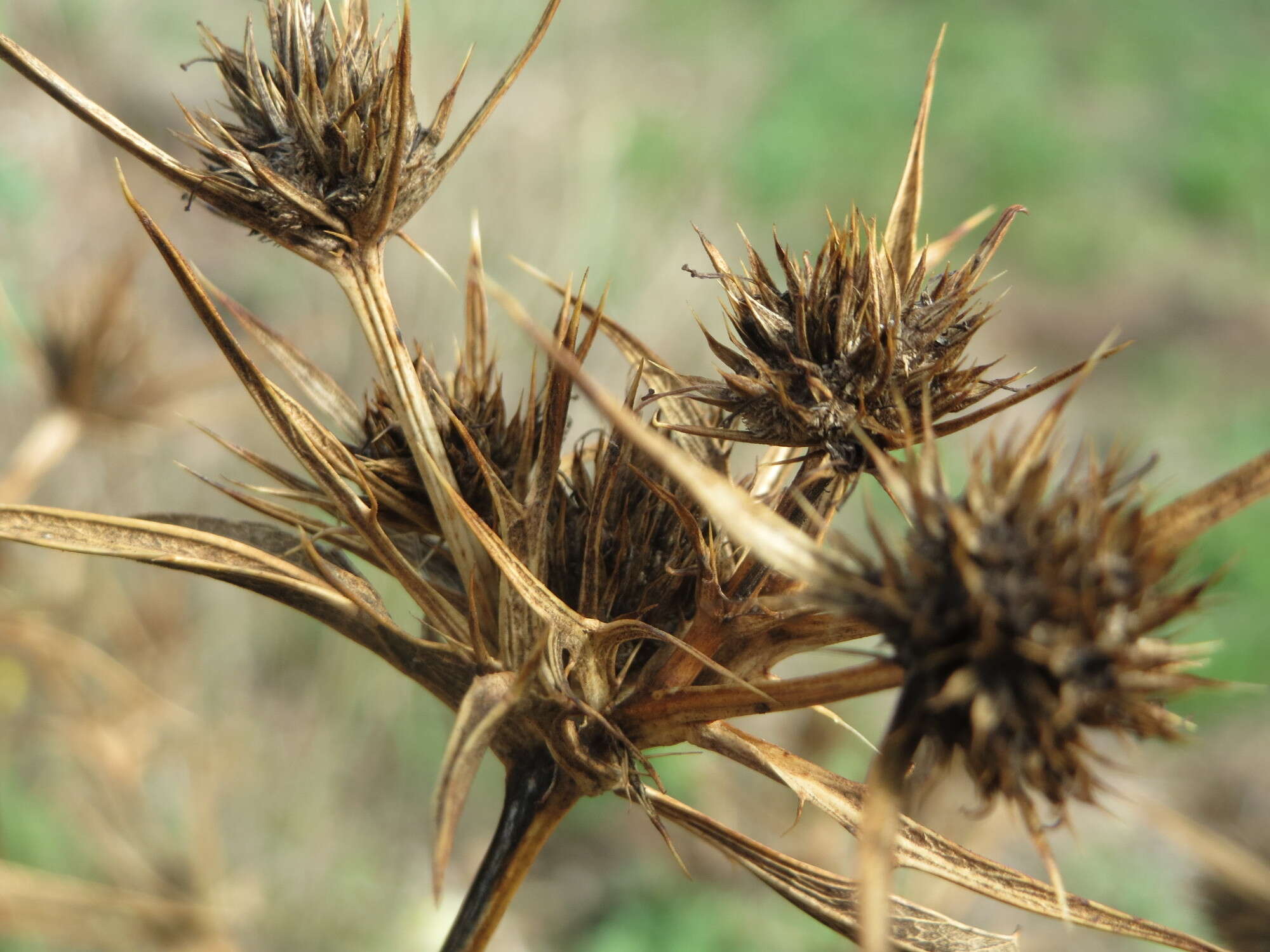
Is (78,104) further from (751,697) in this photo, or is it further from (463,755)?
(751,697)

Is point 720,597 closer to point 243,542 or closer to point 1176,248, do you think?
point 243,542

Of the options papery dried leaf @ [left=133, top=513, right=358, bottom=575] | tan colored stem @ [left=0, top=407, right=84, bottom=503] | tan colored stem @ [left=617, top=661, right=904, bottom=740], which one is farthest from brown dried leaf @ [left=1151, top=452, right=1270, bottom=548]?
tan colored stem @ [left=0, top=407, right=84, bottom=503]

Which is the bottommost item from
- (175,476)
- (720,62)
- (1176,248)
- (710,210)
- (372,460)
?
(372,460)

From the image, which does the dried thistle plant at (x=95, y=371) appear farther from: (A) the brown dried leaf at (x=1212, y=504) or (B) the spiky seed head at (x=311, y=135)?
(A) the brown dried leaf at (x=1212, y=504)


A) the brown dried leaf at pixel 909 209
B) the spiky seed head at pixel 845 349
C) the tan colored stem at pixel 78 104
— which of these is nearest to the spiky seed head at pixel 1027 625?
the spiky seed head at pixel 845 349

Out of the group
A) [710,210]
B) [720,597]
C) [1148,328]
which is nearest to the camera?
[720,597]

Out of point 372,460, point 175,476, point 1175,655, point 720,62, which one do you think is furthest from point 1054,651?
point 720,62
